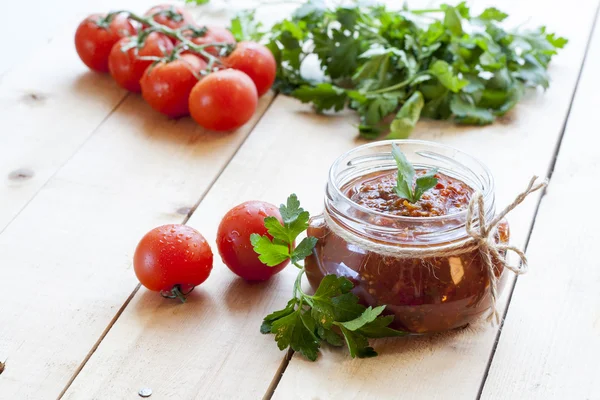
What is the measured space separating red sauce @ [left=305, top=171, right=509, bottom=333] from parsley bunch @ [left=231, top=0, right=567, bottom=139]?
0.60 m

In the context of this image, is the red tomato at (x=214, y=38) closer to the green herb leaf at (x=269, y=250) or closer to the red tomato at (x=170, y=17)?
the red tomato at (x=170, y=17)

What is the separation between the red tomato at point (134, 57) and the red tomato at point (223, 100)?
0.64ft

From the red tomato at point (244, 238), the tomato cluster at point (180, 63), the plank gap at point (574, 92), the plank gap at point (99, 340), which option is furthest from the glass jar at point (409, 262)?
the tomato cluster at point (180, 63)

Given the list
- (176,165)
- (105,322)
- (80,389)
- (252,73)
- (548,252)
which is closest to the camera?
(80,389)

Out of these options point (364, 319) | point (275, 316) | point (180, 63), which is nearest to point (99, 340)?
point (275, 316)

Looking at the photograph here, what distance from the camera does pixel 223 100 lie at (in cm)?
192

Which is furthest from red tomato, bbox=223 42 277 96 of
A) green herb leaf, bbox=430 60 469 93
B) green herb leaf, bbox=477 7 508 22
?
green herb leaf, bbox=477 7 508 22

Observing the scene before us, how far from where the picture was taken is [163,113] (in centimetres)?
206

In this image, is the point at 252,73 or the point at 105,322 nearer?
the point at 105,322

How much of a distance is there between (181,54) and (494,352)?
1145mm

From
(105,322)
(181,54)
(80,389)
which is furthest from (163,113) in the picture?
(80,389)

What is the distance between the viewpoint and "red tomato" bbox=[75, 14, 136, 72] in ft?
7.15

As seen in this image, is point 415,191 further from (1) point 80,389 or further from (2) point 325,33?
(2) point 325,33

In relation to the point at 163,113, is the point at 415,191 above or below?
above
